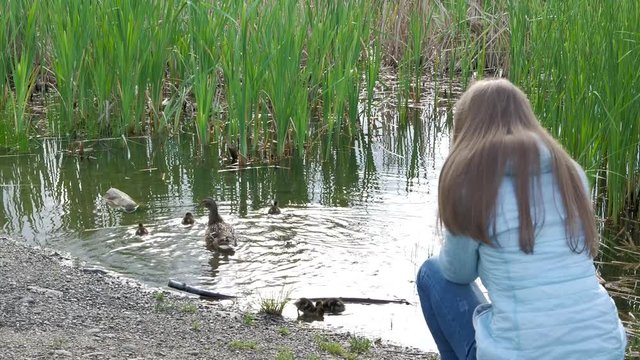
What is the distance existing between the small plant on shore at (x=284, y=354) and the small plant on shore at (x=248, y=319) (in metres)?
0.58

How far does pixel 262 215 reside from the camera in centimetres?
829

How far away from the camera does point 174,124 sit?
417 inches

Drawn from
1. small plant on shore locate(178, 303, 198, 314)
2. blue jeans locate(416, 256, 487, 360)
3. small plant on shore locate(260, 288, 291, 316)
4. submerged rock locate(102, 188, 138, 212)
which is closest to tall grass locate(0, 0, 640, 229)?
submerged rock locate(102, 188, 138, 212)

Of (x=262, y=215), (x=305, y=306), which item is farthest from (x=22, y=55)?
(x=305, y=306)

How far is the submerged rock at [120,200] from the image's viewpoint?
27.5ft

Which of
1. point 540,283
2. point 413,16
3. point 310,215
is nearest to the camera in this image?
point 540,283

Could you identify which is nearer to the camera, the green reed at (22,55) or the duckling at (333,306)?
the duckling at (333,306)

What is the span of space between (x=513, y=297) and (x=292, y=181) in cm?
593

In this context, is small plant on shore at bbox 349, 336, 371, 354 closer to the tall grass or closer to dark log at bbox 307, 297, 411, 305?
dark log at bbox 307, 297, 411, 305

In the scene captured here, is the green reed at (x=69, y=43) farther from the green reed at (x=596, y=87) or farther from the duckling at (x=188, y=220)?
the green reed at (x=596, y=87)

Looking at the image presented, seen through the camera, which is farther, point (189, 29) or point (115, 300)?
point (189, 29)

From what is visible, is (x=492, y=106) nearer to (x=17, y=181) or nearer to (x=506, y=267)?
(x=506, y=267)

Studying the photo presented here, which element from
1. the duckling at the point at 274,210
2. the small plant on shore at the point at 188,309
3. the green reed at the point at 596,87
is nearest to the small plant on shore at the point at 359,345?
the small plant on shore at the point at 188,309

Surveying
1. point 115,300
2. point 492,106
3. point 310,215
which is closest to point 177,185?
point 310,215
